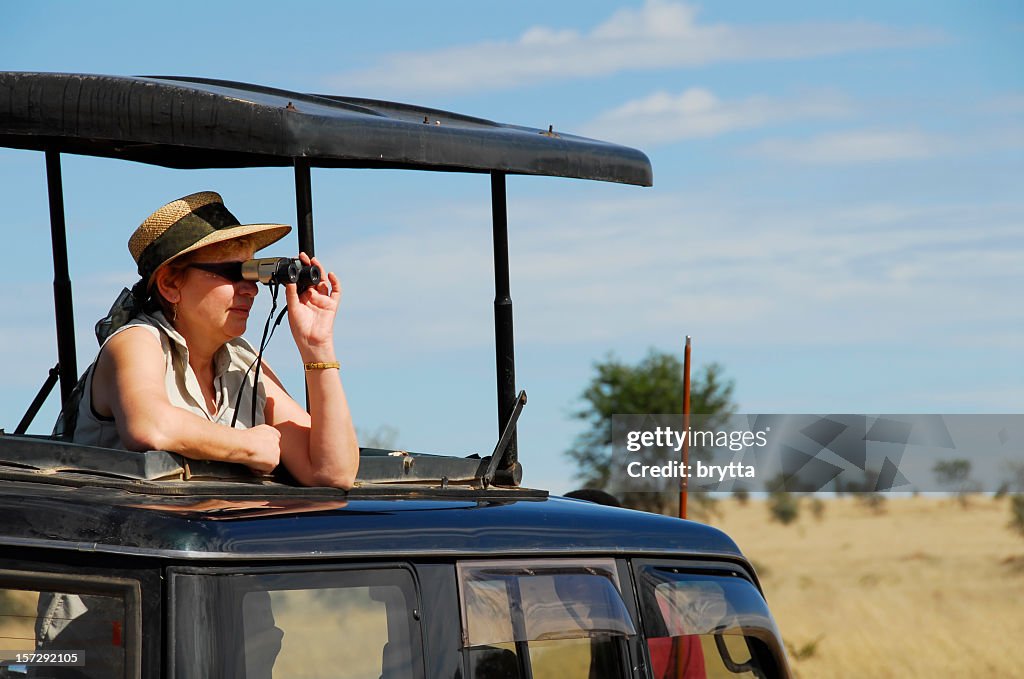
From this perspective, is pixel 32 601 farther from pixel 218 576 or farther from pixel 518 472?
pixel 518 472

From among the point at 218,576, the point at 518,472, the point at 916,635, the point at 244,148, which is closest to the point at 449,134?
the point at 244,148

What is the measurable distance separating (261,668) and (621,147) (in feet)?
6.85

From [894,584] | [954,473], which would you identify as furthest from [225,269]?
[954,473]

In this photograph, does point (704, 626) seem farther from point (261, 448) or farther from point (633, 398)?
point (633, 398)

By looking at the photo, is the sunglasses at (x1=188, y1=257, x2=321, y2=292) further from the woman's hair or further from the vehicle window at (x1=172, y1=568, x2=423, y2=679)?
the vehicle window at (x1=172, y1=568, x2=423, y2=679)

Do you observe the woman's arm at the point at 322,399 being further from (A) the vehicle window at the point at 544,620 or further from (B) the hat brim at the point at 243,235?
(A) the vehicle window at the point at 544,620

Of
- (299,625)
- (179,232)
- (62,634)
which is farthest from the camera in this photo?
(179,232)

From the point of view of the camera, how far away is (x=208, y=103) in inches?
144

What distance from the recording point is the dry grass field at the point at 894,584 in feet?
77.6

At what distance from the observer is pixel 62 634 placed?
2.98 metres

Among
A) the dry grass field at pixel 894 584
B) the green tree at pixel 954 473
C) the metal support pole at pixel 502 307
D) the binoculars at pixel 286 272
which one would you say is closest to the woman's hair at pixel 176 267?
the binoculars at pixel 286 272

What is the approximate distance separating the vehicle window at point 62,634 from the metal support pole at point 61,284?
2096 mm

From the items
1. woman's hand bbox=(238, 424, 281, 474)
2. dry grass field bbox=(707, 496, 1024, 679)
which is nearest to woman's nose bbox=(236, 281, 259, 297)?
woman's hand bbox=(238, 424, 281, 474)

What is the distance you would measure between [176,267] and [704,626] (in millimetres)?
1674
